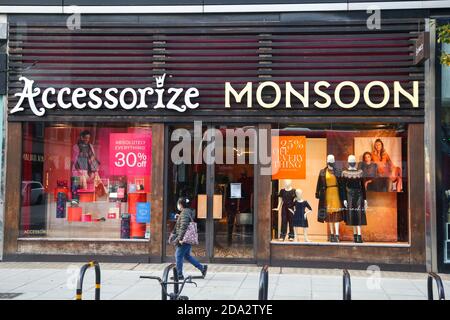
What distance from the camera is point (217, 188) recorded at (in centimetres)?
1240

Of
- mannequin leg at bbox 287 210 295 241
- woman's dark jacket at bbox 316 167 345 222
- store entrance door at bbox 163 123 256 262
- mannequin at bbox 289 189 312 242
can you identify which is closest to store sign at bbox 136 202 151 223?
store entrance door at bbox 163 123 256 262

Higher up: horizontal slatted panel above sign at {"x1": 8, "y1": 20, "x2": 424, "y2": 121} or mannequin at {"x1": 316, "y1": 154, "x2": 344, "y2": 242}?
horizontal slatted panel above sign at {"x1": 8, "y1": 20, "x2": 424, "y2": 121}

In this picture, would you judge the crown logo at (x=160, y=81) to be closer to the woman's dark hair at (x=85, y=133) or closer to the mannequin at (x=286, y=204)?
the woman's dark hair at (x=85, y=133)

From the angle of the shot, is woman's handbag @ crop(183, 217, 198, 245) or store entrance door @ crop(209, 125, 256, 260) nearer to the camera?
woman's handbag @ crop(183, 217, 198, 245)

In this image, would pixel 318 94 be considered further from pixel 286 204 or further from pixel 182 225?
pixel 182 225

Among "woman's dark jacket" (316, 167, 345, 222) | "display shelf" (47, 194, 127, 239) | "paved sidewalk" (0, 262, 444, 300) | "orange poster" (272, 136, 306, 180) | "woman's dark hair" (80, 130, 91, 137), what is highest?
"woman's dark hair" (80, 130, 91, 137)

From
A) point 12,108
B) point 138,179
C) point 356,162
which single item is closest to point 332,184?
point 356,162

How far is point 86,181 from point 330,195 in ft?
18.6

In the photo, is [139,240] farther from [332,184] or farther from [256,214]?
[332,184]

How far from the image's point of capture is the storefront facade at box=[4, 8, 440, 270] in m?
11.9

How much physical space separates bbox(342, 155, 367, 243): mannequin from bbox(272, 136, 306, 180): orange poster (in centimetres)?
103

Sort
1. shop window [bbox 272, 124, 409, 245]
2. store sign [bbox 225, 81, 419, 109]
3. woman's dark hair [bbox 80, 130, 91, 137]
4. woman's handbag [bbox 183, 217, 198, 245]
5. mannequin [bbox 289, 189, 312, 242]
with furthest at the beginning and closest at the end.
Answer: woman's dark hair [bbox 80, 130, 91, 137] < mannequin [bbox 289, 189, 312, 242] < shop window [bbox 272, 124, 409, 245] < store sign [bbox 225, 81, 419, 109] < woman's handbag [bbox 183, 217, 198, 245]

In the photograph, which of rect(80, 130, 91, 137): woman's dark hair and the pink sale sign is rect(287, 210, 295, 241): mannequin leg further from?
rect(80, 130, 91, 137): woman's dark hair

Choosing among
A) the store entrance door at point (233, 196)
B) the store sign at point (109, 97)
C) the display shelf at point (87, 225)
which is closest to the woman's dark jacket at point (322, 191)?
the store entrance door at point (233, 196)
